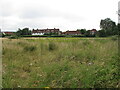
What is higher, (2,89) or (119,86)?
(119,86)

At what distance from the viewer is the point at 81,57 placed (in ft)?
21.8

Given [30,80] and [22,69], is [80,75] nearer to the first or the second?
[30,80]

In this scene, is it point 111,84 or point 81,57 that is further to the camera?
point 81,57

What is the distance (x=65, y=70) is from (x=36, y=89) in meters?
1.47

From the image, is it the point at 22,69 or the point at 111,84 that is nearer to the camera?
the point at 111,84

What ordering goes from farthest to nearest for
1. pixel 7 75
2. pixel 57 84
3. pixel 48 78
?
1. pixel 7 75
2. pixel 48 78
3. pixel 57 84

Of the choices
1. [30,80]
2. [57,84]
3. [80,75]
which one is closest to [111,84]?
[80,75]

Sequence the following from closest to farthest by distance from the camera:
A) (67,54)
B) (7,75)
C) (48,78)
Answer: (48,78) → (7,75) → (67,54)

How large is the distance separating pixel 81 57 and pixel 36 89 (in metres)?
3.40

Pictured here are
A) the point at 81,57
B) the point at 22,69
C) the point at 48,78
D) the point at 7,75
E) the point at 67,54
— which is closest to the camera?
the point at 48,78

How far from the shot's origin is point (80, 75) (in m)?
4.21

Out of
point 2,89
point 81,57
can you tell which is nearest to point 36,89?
point 2,89

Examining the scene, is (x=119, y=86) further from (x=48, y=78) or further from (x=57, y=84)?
(x=48, y=78)

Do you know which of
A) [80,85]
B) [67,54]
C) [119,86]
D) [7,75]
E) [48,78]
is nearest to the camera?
[119,86]
